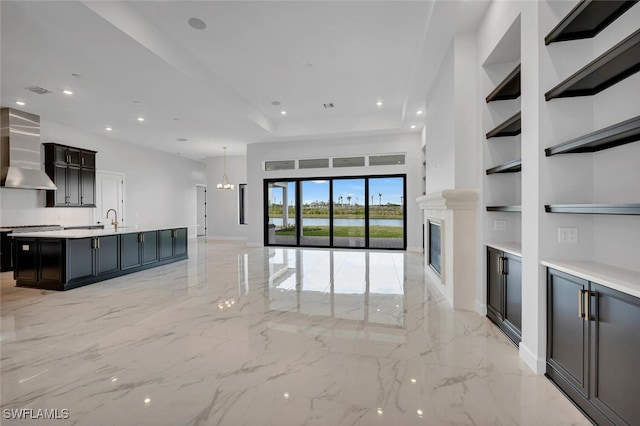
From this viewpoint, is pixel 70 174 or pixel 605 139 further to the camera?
pixel 70 174

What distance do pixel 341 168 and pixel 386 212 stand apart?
2008 millimetres

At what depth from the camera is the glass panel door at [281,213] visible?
10.1 meters

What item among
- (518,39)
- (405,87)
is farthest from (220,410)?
(405,87)

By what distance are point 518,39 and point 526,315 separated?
2.74 m

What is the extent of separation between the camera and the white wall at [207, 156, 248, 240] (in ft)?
39.8

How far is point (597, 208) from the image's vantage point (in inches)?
71.0

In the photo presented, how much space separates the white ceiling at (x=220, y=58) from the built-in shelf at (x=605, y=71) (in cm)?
194

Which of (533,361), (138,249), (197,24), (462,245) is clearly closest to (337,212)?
(138,249)

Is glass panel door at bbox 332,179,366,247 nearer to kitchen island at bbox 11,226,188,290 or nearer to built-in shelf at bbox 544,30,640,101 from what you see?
kitchen island at bbox 11,226,188,290

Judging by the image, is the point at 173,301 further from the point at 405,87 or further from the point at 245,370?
the point at 405,87

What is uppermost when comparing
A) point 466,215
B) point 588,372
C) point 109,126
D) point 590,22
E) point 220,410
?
point 109,126

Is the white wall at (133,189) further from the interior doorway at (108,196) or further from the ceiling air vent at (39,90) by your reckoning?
the ceiling air vent at (39,90)

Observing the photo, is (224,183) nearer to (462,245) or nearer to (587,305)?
(462,245)

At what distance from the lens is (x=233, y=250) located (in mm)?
9336
